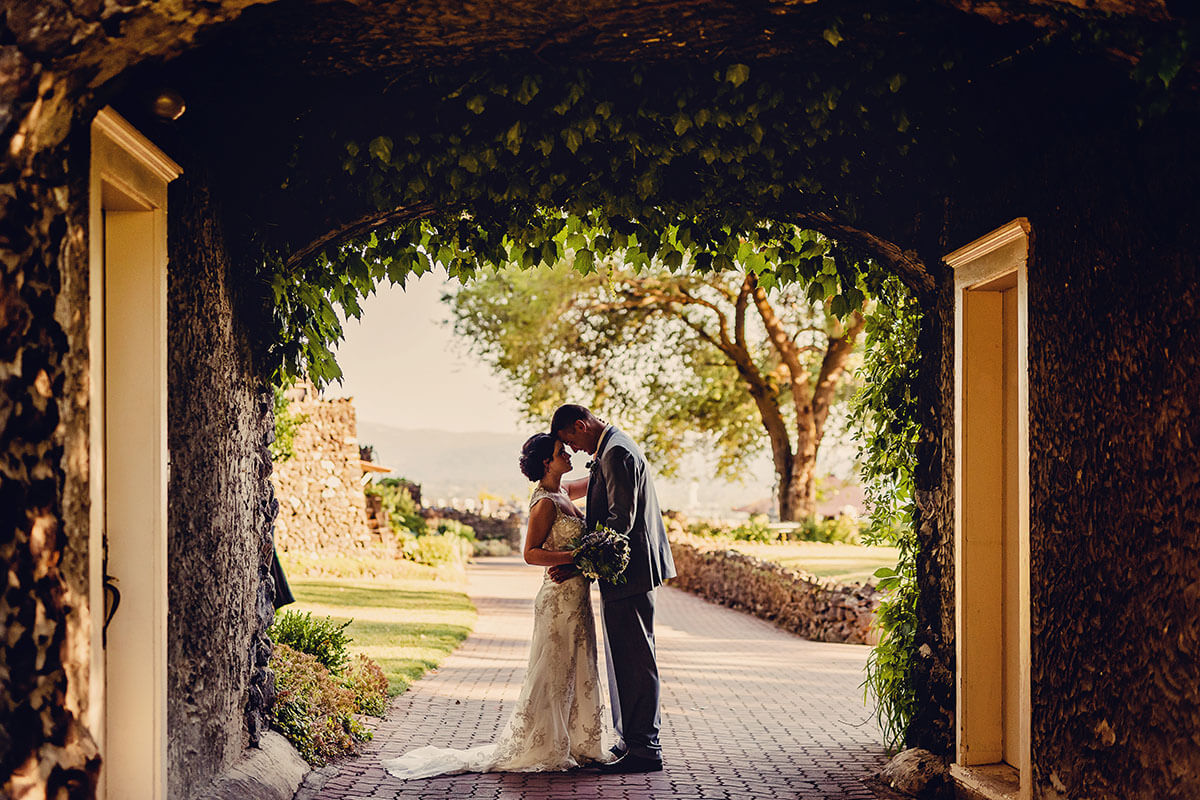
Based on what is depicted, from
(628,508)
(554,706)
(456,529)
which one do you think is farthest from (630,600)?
(456,529)

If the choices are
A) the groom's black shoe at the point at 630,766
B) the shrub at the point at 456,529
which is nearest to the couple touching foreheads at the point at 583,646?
the groom's black shoe at the point at 630,766

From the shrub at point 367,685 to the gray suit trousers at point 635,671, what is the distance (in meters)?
2.31

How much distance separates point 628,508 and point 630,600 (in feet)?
1.79

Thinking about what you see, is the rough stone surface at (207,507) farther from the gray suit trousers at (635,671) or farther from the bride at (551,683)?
the gray suit trousers at (635,671)

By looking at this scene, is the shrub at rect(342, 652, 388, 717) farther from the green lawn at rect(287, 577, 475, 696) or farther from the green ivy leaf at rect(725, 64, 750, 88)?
the green ivy leaf at rect(725, 64, 750, 88)

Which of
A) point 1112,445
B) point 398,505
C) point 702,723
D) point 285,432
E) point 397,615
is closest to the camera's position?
point 1112,445

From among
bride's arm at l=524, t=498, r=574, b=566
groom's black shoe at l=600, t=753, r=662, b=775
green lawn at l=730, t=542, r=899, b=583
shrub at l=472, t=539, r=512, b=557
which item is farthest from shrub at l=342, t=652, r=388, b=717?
shrub at l=472, t=539, r=512, b=557

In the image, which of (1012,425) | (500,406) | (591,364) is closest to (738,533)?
(591,364)

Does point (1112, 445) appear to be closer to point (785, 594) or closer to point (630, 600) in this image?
point (630, 600)

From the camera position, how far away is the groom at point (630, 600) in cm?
648

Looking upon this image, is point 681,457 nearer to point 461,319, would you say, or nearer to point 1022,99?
point 461,319

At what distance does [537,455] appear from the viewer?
22.3ft

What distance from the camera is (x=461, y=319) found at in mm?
29578

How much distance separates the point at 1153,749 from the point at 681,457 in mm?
27731
